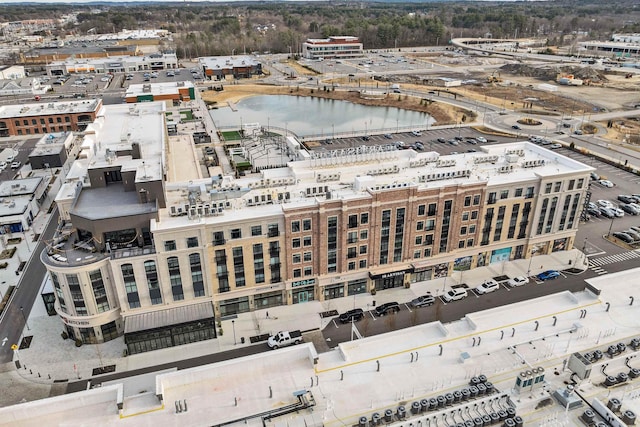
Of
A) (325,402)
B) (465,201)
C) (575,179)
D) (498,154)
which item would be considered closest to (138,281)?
(325,402)

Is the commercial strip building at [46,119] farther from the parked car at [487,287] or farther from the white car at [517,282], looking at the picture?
the white car at [517,282]

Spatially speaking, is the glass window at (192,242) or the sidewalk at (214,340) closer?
the sidewalk at (214,340)

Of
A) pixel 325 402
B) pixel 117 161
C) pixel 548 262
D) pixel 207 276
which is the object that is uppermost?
pixel 117 161

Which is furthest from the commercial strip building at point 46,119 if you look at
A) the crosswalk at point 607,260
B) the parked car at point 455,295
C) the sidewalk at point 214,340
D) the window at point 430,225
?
the crosswalk at point 607,260

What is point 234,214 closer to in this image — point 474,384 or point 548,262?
point 474,384

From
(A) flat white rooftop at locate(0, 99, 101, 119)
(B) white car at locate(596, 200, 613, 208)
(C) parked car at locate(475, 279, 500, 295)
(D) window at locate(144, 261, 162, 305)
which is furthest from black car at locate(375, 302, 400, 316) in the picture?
(A) flat white rooftop at locate(0, 99, 101, 119)

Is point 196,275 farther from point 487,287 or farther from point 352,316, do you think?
point 487,287
